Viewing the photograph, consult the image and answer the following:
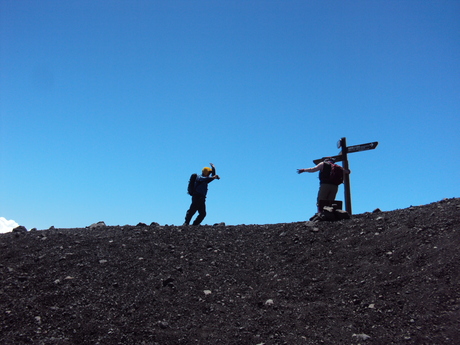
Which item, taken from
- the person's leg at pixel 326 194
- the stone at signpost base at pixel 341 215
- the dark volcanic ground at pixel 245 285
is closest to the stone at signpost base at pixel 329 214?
the stone at signpost base at pixel 341 215

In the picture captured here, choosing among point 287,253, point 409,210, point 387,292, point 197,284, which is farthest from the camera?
point 409,210

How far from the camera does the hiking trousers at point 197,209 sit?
12.8 m

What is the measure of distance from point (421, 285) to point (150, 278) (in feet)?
15.9

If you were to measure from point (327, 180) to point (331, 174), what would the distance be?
0.67 feet

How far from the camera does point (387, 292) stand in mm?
6832

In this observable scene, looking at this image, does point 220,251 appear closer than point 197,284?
No

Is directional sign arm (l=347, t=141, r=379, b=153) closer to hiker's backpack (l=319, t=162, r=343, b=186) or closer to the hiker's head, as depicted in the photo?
hiker's backpack (l=319, t=162, r=343, b=186)

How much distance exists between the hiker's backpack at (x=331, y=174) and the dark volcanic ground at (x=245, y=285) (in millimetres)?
1388

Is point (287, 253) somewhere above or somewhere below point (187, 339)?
above

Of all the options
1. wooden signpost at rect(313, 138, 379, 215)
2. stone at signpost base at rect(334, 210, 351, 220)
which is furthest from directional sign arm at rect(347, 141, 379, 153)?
stone at signpost base at rect(334, 210, 351, 220)

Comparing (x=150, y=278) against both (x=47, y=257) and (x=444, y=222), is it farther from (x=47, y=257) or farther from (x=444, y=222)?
(x=444, y=222)

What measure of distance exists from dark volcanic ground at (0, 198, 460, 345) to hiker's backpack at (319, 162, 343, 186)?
139 cm

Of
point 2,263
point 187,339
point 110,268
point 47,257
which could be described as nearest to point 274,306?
point 187,339

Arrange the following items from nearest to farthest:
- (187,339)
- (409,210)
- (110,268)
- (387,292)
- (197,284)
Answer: (187,339)
(387,292)
(197,284)
(110,268)
(409,210)
